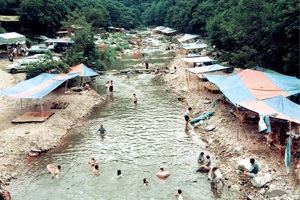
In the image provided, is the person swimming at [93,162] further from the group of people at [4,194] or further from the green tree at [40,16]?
the green tree at [40,16]

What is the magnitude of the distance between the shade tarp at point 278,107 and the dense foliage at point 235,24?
223 inches

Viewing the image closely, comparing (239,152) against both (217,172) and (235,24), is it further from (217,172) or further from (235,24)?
(235,24)

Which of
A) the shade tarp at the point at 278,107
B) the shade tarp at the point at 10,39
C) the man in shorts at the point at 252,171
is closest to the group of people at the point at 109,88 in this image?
the shade tarp at the point at 10,39

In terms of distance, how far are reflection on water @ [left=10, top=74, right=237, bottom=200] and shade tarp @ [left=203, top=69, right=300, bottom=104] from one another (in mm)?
3929

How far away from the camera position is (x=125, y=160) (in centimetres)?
1855

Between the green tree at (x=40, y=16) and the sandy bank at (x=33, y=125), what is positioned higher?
the green tree at (x=40, y=16)

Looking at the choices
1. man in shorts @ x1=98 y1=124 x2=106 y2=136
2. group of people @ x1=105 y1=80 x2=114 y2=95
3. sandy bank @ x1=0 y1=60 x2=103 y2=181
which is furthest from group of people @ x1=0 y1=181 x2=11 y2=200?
group of people @ x1=105 y1=80 x2=114 y2=95

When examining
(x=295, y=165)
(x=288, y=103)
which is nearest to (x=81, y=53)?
(x=288, y=103)

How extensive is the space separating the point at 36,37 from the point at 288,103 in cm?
4661

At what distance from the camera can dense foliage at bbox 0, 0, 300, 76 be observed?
22.7 metres

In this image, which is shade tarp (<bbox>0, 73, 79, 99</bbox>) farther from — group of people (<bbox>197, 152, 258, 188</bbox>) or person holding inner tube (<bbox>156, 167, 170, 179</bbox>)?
group of people (<bbox>197, 152, 258, 188</bbox>)

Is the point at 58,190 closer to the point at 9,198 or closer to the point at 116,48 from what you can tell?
the point at 9,198

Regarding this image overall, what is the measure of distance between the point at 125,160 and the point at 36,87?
9.73 meters

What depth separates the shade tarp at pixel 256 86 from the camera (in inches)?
778
